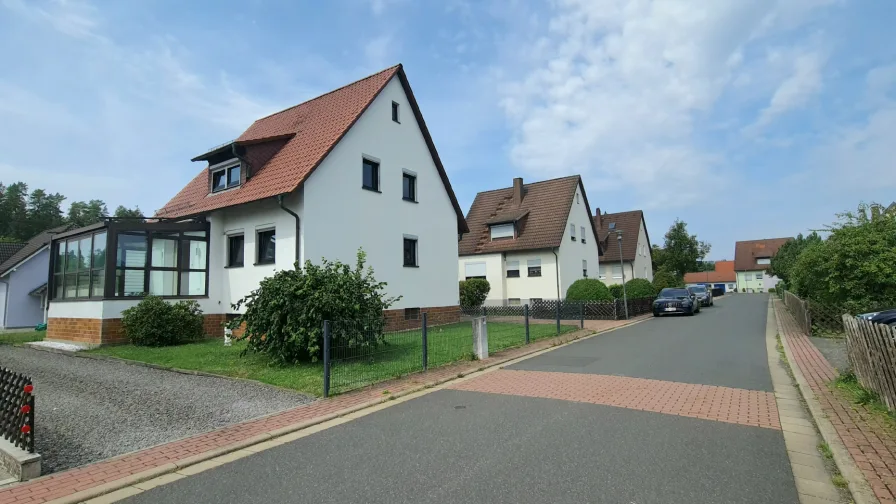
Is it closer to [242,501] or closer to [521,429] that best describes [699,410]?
[521,429]

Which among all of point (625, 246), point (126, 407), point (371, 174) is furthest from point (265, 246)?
point (625, 246)

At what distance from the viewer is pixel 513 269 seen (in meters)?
31.1

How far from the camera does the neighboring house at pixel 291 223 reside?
14.8 metres

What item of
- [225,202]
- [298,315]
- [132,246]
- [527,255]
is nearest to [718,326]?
[527,255]

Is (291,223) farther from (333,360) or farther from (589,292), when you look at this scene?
(589,292)

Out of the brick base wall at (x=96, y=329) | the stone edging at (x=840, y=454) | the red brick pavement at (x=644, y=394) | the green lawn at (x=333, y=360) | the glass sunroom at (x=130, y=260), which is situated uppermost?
the glass sunroom at (x=130, y=260)

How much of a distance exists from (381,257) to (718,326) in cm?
1369

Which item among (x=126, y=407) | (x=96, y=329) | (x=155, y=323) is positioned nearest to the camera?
(x=126, y=407)

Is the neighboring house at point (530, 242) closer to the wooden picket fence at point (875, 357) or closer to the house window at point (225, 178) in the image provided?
the house window at point (225, 178)

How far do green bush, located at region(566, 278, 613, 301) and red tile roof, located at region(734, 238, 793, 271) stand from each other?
78.2m

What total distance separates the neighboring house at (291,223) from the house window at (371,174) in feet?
0.13

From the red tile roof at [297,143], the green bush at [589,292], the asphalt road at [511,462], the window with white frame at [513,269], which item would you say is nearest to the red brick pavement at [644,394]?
the asphalt road at [511,462]

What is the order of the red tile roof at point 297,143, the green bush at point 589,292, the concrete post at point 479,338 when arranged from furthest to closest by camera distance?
the green bush at point 589,292 < the red tile roof at point 297,143 < the concrete post at point 479,338

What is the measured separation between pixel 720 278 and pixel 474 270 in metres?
90.6
